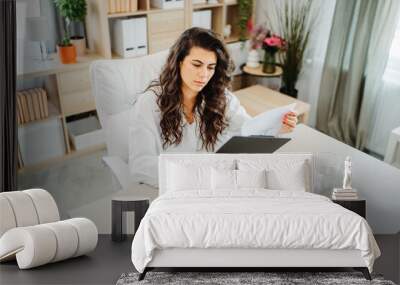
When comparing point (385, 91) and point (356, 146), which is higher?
point (385, 91)

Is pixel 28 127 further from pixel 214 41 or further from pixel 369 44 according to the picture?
pixel 369 44

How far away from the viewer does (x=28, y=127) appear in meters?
2.60

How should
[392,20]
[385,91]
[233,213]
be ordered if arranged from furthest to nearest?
[385,91], [392,20], [233,213]

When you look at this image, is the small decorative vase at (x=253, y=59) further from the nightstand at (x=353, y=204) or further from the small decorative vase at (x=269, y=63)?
the nightstand at (x=353, y=204)

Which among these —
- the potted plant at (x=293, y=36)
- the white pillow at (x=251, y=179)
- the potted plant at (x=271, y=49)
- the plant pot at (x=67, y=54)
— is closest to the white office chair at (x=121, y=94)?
the plant pot at (x=67, y=54)

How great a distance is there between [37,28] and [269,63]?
1.10 metres

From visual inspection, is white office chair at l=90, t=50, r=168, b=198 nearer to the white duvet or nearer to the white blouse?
the white blouse

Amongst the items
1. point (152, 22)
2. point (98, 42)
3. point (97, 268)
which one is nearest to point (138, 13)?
point (152, 22)

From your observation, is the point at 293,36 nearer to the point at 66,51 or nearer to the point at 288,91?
the point at 288,91

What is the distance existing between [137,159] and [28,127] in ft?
2.25

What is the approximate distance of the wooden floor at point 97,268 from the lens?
1829 millimetres

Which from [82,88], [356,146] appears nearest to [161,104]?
[82,88]

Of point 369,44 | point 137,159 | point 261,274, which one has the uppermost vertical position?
point 369,44

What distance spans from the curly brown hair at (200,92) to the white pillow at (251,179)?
1.14ft
